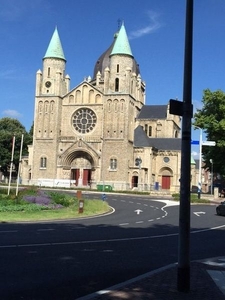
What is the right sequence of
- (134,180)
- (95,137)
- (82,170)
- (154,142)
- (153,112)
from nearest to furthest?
1. (134,180)
2. (95,137)
3. (82,170)
4. (154,142)
5. (153,112)

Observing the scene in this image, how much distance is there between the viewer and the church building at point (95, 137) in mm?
70312

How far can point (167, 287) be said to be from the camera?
7832mm

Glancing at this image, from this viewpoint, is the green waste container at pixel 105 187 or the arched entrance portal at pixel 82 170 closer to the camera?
the green waste container at pixel 105 187

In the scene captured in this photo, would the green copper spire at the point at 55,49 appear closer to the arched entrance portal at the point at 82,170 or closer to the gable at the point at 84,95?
the gable at the point at 84,95

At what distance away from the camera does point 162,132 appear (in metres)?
84.4

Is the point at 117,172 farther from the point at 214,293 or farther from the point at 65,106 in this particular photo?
the point at 214,293

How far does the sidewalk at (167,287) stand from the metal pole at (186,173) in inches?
12.2

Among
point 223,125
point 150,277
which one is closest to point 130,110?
point 223,125

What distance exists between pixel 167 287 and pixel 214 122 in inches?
1832

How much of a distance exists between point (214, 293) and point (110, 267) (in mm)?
3261

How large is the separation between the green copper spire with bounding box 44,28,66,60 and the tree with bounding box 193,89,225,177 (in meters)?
31.6

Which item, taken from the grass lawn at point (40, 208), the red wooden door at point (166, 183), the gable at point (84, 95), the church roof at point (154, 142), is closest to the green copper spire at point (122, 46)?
the gable at point (84, 95)

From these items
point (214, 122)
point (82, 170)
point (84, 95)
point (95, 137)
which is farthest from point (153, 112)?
point (214, 122)

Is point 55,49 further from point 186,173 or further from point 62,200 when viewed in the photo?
point 186,173
